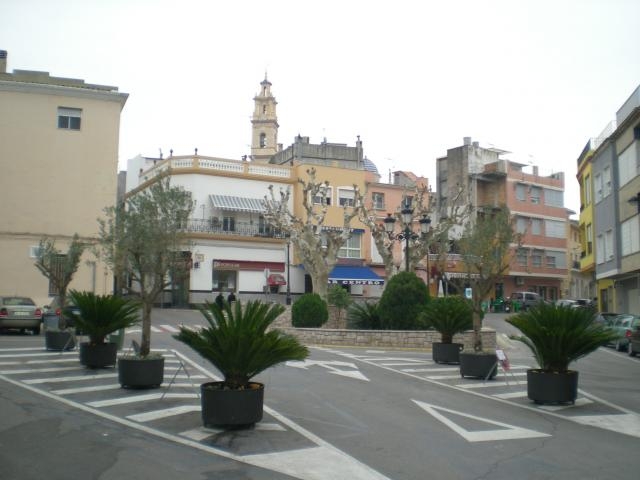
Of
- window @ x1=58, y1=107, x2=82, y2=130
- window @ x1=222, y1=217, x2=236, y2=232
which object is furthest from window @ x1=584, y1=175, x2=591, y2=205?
window @ x1=58, y1=107, x2=82, y2=130

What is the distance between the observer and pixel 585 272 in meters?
43.1

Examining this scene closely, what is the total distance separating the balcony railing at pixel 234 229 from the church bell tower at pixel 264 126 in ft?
143

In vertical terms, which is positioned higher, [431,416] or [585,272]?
[585,272]

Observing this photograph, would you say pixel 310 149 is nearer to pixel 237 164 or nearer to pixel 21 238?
pixel 237 164

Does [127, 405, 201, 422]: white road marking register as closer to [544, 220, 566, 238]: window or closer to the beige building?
the beige building

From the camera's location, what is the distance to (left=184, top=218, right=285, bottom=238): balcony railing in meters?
44.2

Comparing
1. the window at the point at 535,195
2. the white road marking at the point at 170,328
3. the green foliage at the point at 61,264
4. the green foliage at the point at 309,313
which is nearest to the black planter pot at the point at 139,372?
the green foliage at the point at 61,264

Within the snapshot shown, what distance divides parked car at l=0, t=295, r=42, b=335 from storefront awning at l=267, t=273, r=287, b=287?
73.5ft

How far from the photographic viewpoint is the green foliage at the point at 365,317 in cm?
2535

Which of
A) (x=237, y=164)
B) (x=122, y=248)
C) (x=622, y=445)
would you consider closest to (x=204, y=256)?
(x=237, y=164)

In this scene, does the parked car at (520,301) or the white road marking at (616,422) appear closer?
the white road marking at (616,422)

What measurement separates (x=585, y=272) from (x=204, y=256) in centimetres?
2505

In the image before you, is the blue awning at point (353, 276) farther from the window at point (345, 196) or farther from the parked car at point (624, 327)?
the parked car at point (624, 327)

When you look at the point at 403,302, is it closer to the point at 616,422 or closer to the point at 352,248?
the point at 616,422
